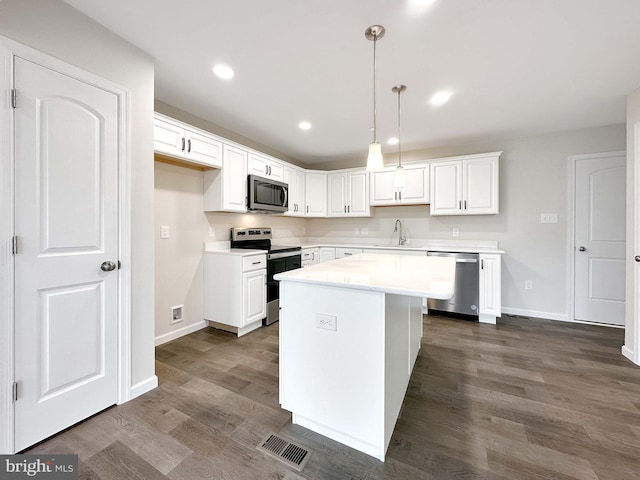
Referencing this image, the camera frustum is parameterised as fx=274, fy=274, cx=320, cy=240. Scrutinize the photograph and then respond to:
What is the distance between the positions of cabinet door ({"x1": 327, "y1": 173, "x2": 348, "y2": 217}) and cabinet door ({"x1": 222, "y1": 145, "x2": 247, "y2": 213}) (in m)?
1.76

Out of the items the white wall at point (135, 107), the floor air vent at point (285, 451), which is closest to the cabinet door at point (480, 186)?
the floor air vent at point (285, 451)

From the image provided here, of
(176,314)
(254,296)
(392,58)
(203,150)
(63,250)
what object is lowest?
(176,314)

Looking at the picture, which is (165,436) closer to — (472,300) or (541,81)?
(472,300)

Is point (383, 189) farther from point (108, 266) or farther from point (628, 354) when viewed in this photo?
point (108, 266)

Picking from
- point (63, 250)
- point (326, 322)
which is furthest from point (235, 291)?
point (326, 322)

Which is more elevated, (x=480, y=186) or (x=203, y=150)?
(x=203, y=150)

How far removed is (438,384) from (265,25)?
9.05 feet

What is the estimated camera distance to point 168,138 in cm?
248

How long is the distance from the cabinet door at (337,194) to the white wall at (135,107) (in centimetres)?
306

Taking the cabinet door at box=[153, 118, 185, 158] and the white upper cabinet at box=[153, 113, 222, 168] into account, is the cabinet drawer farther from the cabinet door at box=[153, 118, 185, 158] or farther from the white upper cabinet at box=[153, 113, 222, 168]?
the cabinet door at box=[153, 118, 185, 158]

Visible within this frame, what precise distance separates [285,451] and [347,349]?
634mm

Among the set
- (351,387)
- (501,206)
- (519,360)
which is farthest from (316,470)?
(501,206)

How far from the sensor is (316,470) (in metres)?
1.33

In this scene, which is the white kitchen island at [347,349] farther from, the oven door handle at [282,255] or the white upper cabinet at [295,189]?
the white upper cabinet at [295,189]
